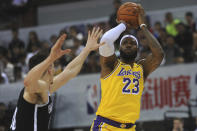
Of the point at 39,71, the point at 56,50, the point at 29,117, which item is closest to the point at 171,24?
the point at 29,117

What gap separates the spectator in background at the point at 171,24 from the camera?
48.5 ft

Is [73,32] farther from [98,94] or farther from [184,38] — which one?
[184,38]

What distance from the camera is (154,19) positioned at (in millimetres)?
15570

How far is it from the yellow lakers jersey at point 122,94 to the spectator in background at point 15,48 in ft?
33.0

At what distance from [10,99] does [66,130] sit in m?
2.05

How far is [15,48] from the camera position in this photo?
16.8 m

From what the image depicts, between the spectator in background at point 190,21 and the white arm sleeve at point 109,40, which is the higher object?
the spectator in background at point 190,21

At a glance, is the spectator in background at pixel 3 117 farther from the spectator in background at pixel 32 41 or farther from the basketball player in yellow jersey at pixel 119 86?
the basketball player in yellow jersey at pixel 119 86

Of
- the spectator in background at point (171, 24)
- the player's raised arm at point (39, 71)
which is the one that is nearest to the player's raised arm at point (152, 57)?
the player's raised arm at point (39, 71)

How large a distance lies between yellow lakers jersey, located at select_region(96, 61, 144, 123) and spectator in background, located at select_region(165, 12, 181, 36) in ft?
26.1

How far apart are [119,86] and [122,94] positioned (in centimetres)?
13

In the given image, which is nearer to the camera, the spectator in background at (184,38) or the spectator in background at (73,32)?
the spectator in background at (184,38)

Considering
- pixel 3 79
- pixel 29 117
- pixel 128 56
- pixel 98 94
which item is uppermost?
pixel 128 56

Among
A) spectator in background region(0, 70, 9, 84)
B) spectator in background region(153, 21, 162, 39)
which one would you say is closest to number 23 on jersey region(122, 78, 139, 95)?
spectator in background region(153, 21, 162, 39)
